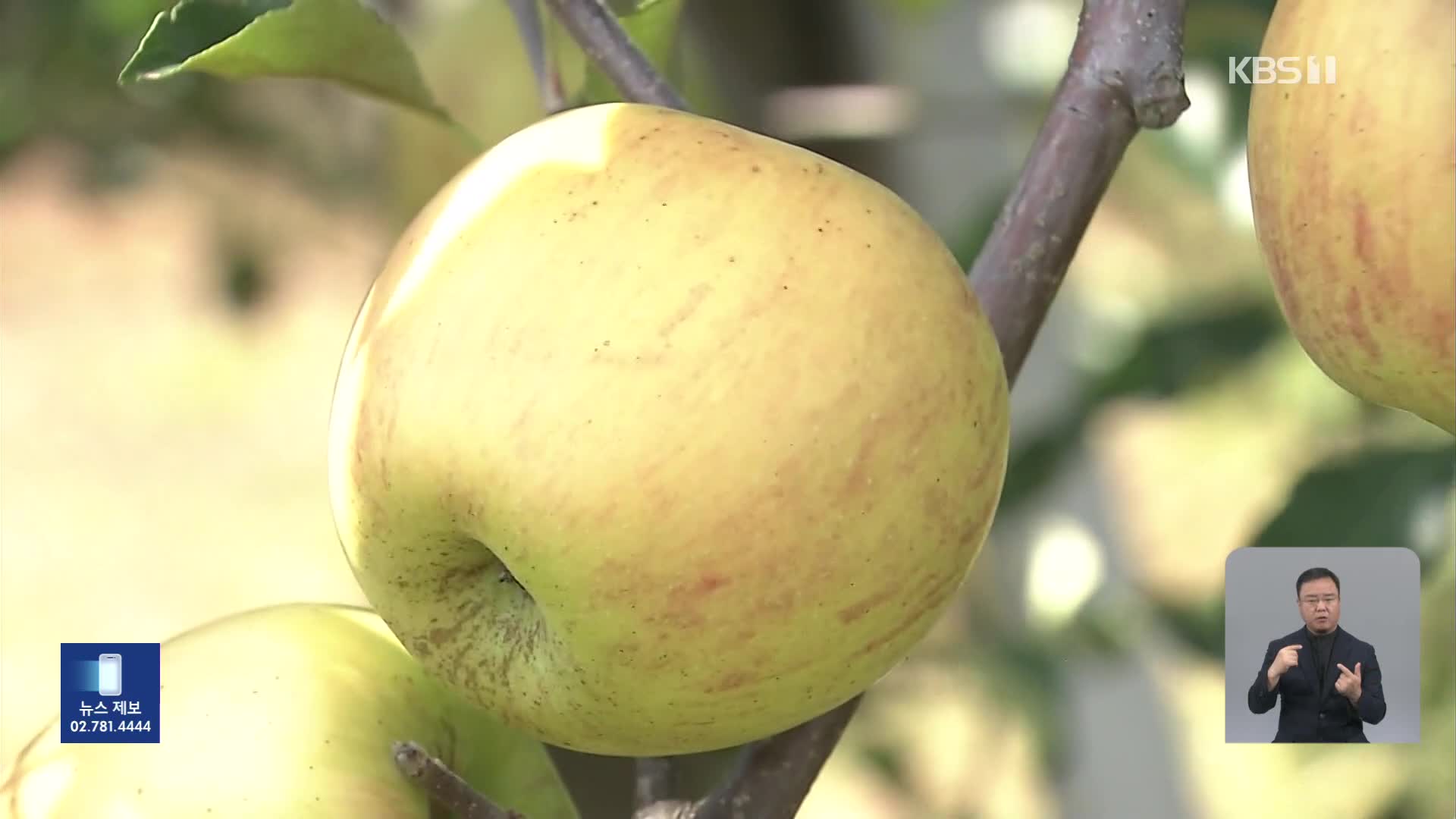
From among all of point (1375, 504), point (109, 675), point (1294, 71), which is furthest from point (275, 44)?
point (1375, 504)

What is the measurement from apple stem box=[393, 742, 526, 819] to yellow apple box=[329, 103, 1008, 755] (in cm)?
3

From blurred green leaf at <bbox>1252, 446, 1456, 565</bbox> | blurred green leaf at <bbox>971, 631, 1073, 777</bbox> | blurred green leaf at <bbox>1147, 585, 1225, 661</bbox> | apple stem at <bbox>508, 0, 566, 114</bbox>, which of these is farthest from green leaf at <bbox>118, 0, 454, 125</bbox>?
blurred green leaf at <bbox>971, 631, 1073, 777</bbox>

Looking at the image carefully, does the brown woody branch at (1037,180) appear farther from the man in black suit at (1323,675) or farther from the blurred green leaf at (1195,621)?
the blurred green leaf at (1195,621)

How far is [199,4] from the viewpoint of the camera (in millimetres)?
484

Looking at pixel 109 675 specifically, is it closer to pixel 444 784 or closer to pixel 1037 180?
pixel 444 784

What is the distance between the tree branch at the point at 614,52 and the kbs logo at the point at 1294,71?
0.59ft

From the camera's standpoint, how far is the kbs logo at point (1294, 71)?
367 millimetres

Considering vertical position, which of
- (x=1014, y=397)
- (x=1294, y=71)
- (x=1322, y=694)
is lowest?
(x=1322, y=694)

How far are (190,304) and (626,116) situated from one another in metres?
2.38

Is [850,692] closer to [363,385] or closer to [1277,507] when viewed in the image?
[363,385]

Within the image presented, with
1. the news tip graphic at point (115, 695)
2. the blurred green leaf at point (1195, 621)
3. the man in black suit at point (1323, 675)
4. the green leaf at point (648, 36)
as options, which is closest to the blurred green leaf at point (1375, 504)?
the blurred green leaf at point (1195, 621)

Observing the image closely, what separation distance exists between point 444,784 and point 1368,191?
29 centimetres

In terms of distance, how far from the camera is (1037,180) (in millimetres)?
472

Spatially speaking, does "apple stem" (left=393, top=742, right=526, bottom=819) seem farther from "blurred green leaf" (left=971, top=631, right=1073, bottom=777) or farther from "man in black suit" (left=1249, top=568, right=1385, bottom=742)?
"blurred green leaf" (left=971, top=631, right=1073, bottom=777)
